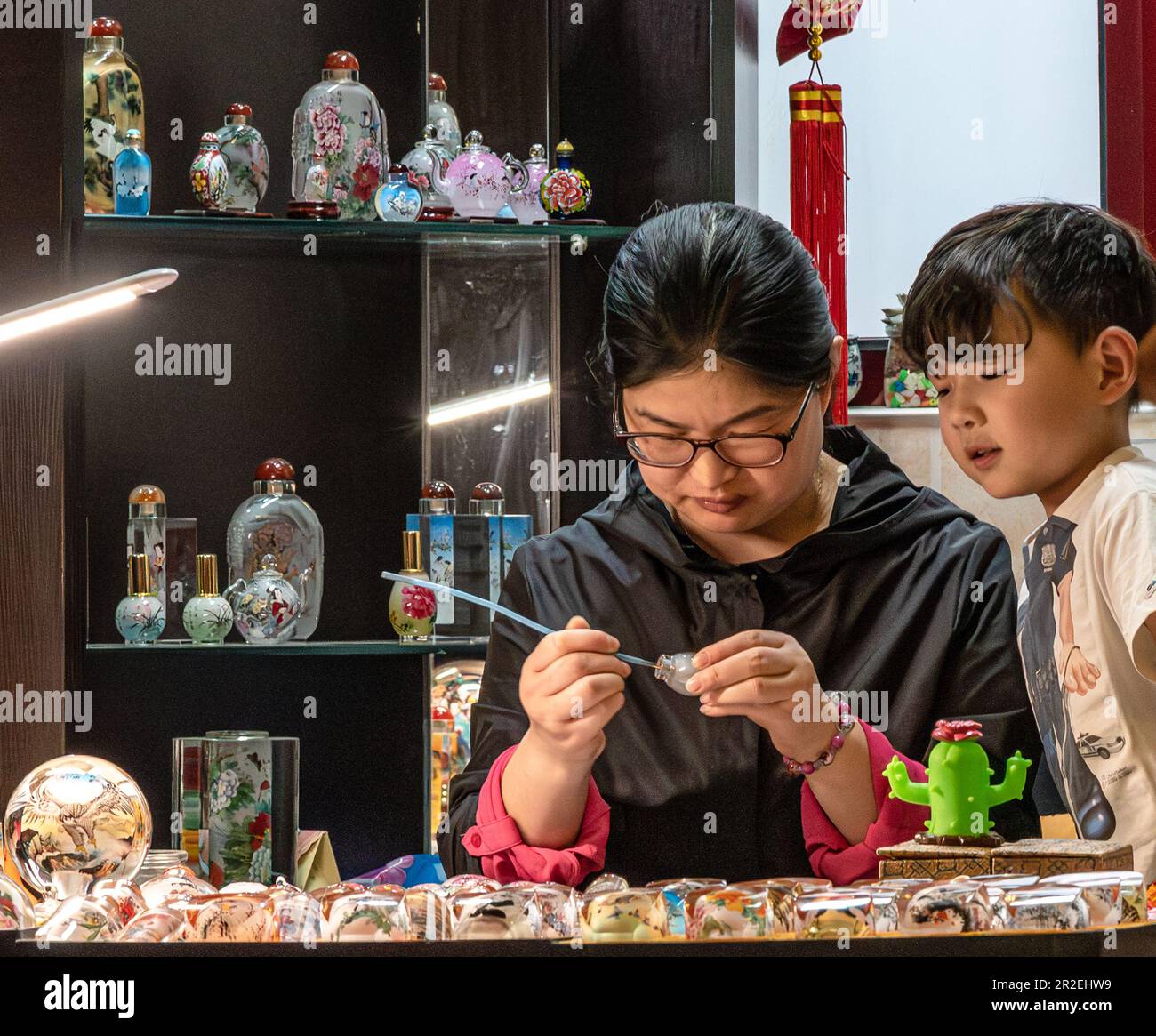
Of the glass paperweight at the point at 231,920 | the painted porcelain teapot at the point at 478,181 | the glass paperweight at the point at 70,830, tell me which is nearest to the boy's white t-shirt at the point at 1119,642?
the glass paperweight at the point at 231,920

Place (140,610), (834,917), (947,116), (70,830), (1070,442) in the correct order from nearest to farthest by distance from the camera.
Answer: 1. (834,917)
2. (70,830)
3. (1070,442)
4. (140,610)
5. (947,116)

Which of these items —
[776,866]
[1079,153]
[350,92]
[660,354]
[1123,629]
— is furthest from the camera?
[1079,153]

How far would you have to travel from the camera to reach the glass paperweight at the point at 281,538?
1.96 m

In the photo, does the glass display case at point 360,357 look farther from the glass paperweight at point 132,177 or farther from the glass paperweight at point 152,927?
the glass paperweight at point 152,927

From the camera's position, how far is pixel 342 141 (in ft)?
6.45

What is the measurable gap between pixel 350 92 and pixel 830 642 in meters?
1.03

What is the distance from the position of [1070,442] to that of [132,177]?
1279 millimetres

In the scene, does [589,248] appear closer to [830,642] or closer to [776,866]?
[830,642]

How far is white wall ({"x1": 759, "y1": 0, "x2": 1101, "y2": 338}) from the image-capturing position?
8.52 ft

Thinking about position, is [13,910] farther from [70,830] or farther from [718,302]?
[718,302]

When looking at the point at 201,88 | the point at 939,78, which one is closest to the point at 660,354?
the point at 201,88

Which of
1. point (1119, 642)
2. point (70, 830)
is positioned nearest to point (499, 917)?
point (70, 830)

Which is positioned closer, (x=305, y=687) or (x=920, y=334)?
(x=920, y=334)

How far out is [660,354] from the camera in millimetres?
1331
